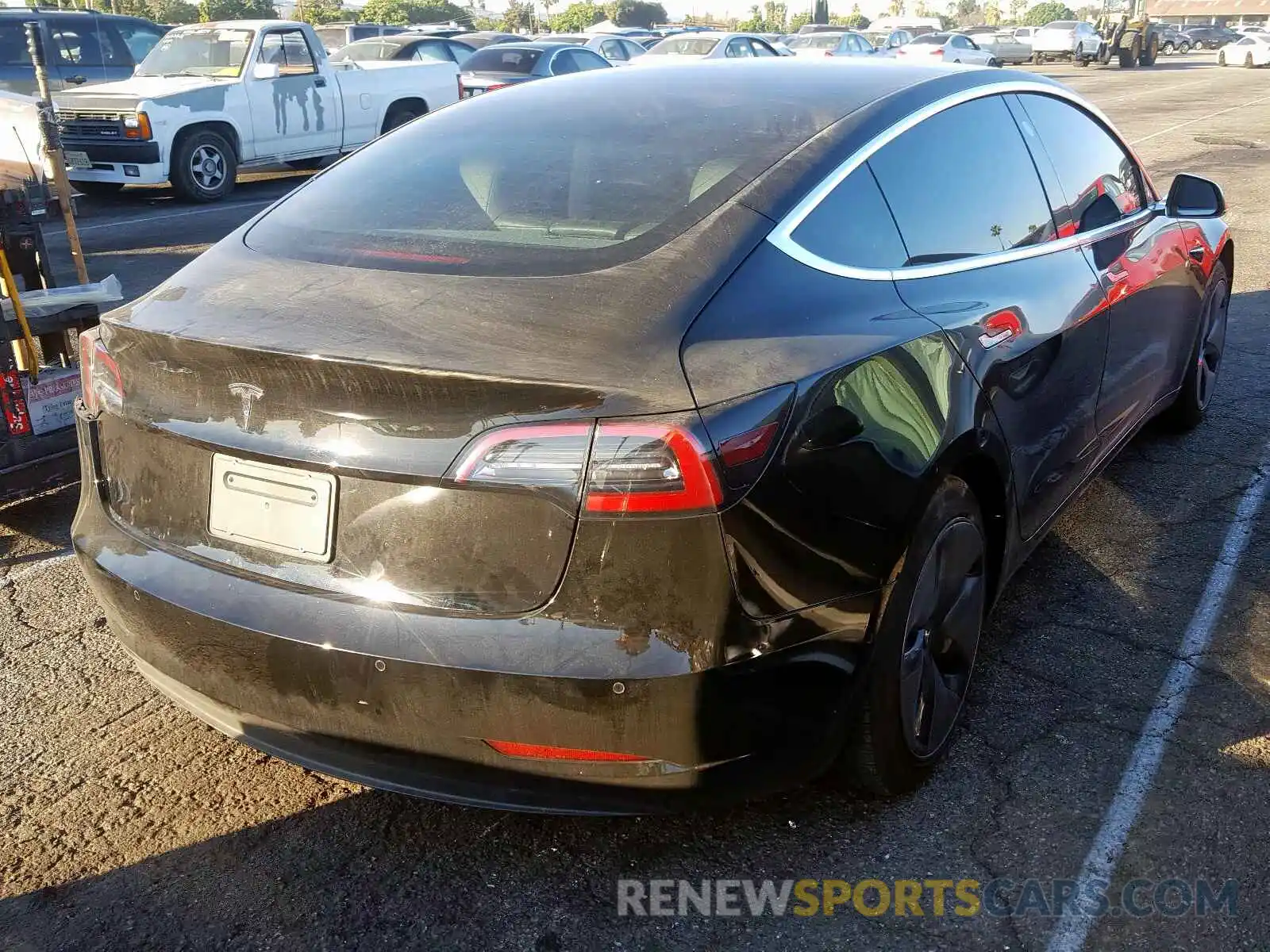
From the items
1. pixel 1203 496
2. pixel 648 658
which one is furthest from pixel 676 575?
pixel 1203 496

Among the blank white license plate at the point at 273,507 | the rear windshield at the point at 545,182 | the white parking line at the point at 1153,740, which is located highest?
the rear windshield at the point at 545,182

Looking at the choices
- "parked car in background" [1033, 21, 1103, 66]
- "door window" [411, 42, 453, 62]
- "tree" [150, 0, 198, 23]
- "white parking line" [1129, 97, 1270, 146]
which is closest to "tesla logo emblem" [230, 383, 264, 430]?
"white parking line" [1129, 97, 1270, 146]

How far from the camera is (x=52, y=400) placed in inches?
173

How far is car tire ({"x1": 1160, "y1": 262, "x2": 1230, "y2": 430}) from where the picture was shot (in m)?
4.96

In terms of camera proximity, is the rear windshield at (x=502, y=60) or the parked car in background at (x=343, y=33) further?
the parked car in background at (x=343, y=33)

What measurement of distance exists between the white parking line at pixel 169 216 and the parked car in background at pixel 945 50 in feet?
73.6

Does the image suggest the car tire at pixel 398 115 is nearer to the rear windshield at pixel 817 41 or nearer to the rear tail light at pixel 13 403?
the rear tail light at pixel 13 403

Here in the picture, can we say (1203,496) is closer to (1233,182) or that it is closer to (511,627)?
(511,627)

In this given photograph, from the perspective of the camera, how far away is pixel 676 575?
6.97 ft

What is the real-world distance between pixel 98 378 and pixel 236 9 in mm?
55593

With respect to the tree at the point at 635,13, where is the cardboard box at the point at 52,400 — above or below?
below

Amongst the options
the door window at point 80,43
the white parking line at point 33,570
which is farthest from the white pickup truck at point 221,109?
the white parking line at point 33,570

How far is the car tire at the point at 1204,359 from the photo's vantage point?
4957mm

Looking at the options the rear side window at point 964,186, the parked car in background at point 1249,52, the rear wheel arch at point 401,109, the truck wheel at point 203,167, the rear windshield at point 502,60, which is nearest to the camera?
the rear side window at point 964,186
